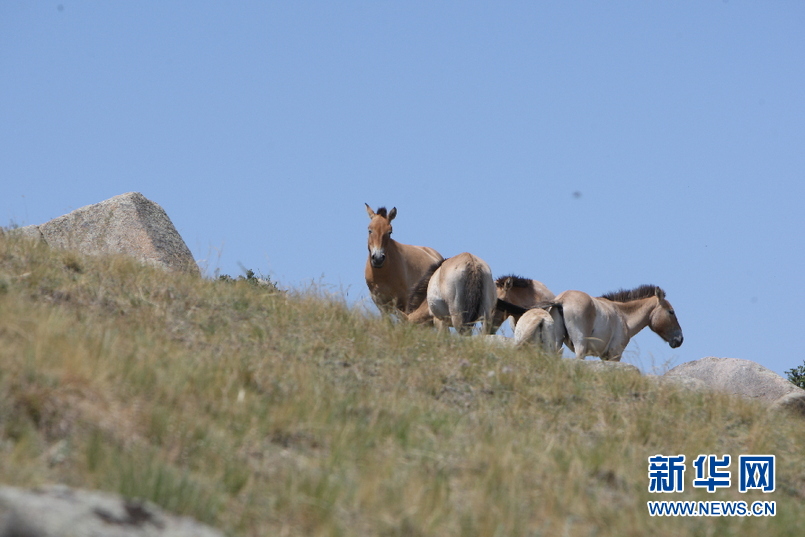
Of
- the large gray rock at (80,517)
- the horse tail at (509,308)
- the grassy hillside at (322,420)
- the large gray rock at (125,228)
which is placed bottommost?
the large gray rock at (80,517)

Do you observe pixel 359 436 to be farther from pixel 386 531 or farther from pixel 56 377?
pixel 56 377

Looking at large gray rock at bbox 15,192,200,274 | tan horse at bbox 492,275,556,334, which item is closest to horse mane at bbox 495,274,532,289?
tan horse at bbox 492,275,556,334

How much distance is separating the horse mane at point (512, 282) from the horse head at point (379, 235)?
2399 millimetres

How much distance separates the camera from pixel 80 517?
3246mm

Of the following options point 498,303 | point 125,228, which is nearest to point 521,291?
point 498,303

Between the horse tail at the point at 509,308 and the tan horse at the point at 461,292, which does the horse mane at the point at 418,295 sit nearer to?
the tan horse at the point at 461,292

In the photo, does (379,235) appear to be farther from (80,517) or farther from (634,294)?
(80,517)

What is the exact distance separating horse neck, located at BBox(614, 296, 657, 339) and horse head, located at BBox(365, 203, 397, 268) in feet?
16.5

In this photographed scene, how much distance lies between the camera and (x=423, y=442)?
19.1 feet

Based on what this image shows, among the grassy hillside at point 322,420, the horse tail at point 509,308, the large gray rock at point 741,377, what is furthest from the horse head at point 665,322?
the grassy hillside at point 322,420

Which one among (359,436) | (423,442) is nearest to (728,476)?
(423,442)

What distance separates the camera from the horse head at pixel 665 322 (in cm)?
1730

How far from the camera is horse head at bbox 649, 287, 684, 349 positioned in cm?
1730

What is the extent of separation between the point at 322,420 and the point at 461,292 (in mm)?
7478
